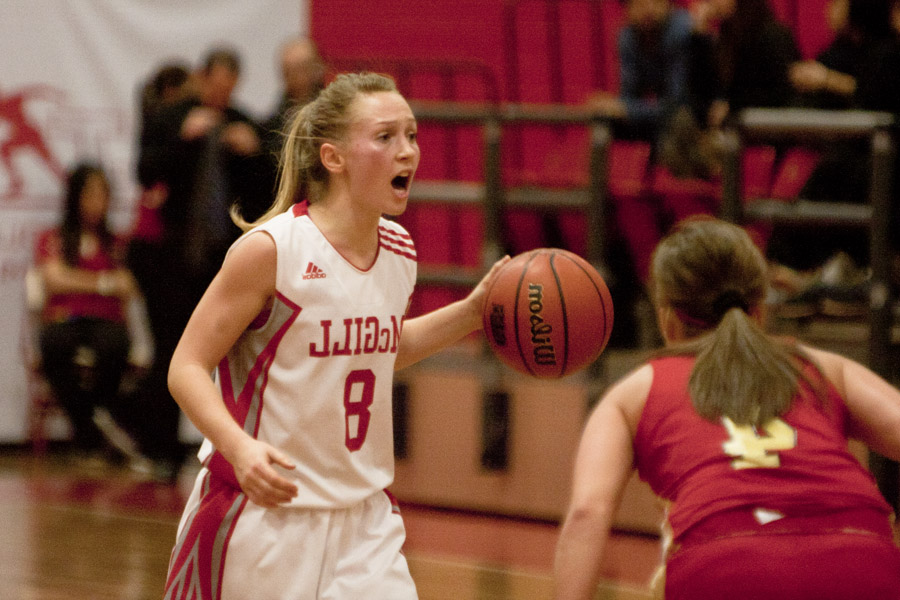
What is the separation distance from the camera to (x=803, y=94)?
17.4ft

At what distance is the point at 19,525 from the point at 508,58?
421cm

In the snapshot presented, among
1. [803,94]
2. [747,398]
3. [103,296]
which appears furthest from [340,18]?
[747,398]

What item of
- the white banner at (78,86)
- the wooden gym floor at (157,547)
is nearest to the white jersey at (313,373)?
the wooden gym floor at (157,547)

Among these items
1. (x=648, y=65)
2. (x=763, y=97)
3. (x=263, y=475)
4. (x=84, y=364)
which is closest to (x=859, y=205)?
(x=763, y=97)

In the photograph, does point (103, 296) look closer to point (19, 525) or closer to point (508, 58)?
point (19, 525)

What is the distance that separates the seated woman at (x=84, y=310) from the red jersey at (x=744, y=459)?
5.57m

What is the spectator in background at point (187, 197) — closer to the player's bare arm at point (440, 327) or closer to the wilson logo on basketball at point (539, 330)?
the player's bare arm at point (440, 327)

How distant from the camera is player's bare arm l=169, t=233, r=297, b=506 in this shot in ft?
7.16

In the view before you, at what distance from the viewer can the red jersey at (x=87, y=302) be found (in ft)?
23.6

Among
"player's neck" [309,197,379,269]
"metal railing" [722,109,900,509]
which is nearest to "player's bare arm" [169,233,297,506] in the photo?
"player's neck" [309,197,379,269]

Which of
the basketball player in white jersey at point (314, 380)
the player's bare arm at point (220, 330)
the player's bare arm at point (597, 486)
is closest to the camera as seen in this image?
the player's bare arm at point (597, 486)

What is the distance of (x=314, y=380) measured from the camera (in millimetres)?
2355

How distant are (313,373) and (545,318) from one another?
556 millimetres

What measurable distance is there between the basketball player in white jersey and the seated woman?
4.95 m
